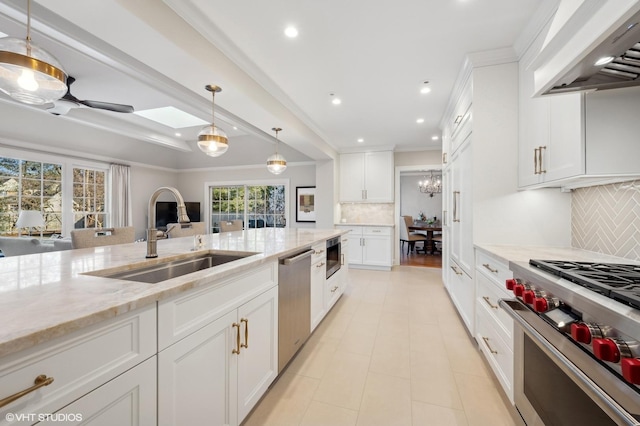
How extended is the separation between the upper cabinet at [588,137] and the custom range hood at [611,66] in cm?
11

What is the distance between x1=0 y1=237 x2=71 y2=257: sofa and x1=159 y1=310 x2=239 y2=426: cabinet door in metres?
3.34

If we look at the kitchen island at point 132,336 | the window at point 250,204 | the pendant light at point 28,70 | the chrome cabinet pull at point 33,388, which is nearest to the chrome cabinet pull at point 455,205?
the kitchen island at point 132,336

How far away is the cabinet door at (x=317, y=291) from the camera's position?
2441 millimetres

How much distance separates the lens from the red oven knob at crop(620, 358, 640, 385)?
2.15 feet

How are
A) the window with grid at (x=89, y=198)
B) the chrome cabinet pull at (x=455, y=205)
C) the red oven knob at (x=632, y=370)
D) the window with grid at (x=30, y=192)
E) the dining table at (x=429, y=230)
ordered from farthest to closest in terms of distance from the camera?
the dining table at (x=429, y=230), the window with grid at (x=89, y=198), the window with grid at (x=30, y=192), the chrome cabinet pull at (x=455, y=205), the red oven knob at (x=632, y=370)

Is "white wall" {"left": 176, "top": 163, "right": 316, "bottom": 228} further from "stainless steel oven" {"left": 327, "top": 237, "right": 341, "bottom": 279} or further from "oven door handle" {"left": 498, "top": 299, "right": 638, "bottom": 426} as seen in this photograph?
"oven door handle" {"left": 498, "top": 299, "right": 638, "bottom": 426}

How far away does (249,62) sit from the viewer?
2.55m

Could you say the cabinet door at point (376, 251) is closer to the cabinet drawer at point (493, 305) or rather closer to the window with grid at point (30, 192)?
the cabinet drawer at point (493, 305)

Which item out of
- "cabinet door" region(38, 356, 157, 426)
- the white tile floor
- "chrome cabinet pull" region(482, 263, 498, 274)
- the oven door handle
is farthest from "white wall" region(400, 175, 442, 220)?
"cabinet door" region(38, 356, 157, 426)

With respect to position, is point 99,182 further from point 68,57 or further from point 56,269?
point 56,269

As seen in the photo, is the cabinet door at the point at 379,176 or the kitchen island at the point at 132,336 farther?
the cabinet door at the point at 379,176

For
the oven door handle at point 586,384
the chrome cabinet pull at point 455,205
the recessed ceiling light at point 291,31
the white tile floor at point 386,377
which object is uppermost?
the recessed ceiling light at point 291,31

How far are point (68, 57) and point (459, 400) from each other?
4857mm

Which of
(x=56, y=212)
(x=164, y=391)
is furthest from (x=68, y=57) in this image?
(x=164, y=391)
